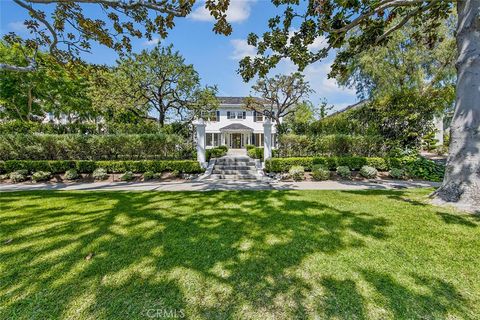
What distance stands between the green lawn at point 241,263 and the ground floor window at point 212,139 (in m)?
25.1

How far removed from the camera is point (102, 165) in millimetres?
10609

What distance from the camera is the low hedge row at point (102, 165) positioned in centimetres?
1043

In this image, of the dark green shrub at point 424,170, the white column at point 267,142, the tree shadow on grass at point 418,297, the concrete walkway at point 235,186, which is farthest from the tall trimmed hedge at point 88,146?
the dark green shrub at point 424,170

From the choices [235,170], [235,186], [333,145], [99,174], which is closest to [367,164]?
[333,145]

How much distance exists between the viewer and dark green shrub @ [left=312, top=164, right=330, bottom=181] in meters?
9.75

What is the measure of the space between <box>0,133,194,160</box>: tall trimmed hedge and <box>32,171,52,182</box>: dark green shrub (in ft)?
4.80

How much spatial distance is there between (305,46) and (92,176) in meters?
11.2

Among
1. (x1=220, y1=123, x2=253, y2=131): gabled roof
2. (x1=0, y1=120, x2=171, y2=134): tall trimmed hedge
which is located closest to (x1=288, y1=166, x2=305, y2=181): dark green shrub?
(x1=0, y1=120, x2=171, y2=134): tall trimmed hedge

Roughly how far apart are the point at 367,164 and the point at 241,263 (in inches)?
398

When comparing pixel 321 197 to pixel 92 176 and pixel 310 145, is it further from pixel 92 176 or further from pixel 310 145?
pixel 92 176

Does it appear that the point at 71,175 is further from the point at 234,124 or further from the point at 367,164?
the point at 234,124

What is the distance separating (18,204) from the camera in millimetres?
5680

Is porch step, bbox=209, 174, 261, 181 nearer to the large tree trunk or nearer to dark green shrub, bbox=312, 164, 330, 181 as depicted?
dark green shrub, bbox=312, 164, 330, 181

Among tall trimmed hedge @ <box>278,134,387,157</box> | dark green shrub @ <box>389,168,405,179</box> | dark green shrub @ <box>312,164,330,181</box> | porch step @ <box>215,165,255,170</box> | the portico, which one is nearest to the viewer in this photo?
dark green shrub @ <box>389,168,405,179</box>
